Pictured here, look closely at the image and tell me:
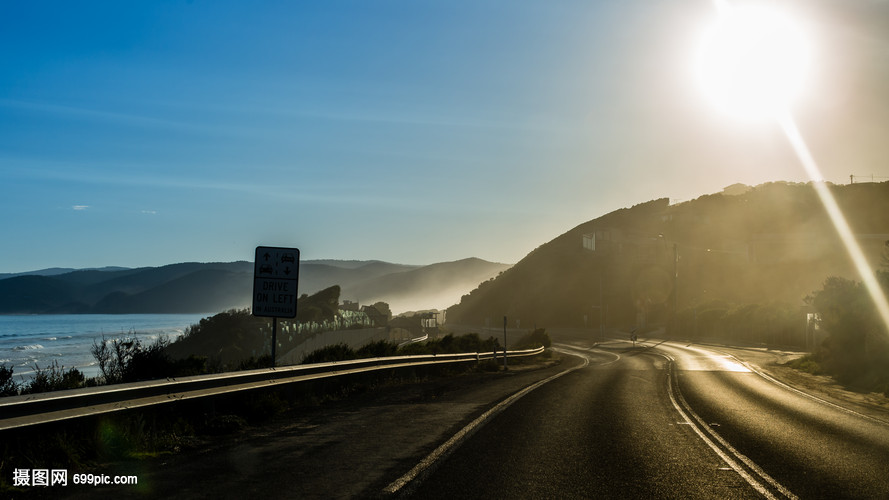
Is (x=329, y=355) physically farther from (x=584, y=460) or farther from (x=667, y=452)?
(x=584, y=460)

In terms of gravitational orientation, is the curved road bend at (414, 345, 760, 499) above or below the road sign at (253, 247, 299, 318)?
below

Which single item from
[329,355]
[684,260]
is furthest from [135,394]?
[684,260]

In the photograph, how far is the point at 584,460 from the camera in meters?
9.41

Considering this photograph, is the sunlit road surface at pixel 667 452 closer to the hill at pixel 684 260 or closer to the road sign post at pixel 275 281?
the road sign post at pixel 275 281

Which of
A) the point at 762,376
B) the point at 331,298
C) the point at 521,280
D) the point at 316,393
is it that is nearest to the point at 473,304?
the point at 521,280

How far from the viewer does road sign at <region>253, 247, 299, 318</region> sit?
16031mm

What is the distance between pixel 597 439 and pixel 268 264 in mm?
8691

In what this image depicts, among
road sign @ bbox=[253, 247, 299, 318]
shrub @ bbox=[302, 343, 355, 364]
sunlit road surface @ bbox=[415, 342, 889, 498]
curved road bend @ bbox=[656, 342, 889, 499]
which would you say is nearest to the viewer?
sunlit road surface @ bbox=[415, 342, 889, 498]

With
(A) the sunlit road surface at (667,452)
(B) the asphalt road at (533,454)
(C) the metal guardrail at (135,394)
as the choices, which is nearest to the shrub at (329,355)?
(C) the metal guardrail at (135,394)

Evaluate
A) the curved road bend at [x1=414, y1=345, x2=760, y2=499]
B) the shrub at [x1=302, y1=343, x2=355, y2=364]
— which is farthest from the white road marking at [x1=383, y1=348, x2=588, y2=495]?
the shrub at [x1=302, y1=343, x2=355, y2=364]

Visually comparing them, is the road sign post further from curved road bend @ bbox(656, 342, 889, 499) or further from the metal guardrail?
curved road bend @ bbox(656, 342, 889, 499)

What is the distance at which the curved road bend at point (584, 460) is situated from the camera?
7.65 metres

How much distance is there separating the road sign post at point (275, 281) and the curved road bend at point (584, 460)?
564 centimetres

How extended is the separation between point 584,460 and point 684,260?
139733 millimetres
